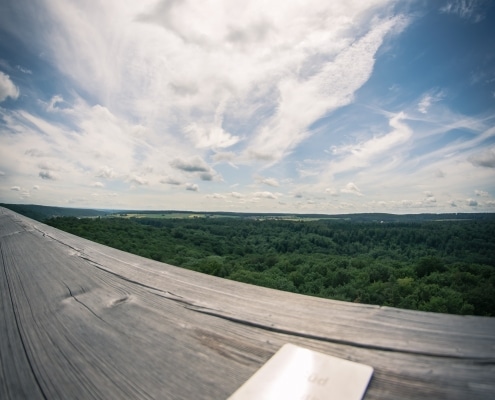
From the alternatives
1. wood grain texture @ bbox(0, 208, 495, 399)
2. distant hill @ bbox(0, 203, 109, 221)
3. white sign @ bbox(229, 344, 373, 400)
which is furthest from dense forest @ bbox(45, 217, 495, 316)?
white sign @ bbox(229, 344, 373, 400)

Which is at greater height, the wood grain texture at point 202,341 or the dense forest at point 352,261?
the wood grain texture at point 202,341

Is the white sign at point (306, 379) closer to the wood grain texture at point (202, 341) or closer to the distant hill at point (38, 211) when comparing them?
the wood grain texture at point (202, 341)

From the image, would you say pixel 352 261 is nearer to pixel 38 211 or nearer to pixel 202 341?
pixel 202 341

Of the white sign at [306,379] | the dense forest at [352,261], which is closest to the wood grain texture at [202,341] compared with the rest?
the white sign at [306,379]

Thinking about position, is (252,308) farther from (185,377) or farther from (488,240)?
(488,240)

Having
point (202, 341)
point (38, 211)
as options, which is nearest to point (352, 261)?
point (202, 341)

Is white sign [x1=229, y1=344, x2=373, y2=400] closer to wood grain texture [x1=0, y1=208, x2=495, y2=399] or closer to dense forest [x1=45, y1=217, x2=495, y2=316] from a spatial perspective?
wood grain texture [x1=0, y1=208, x2=495, y2=399]

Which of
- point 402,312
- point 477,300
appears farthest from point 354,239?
point 402,312
